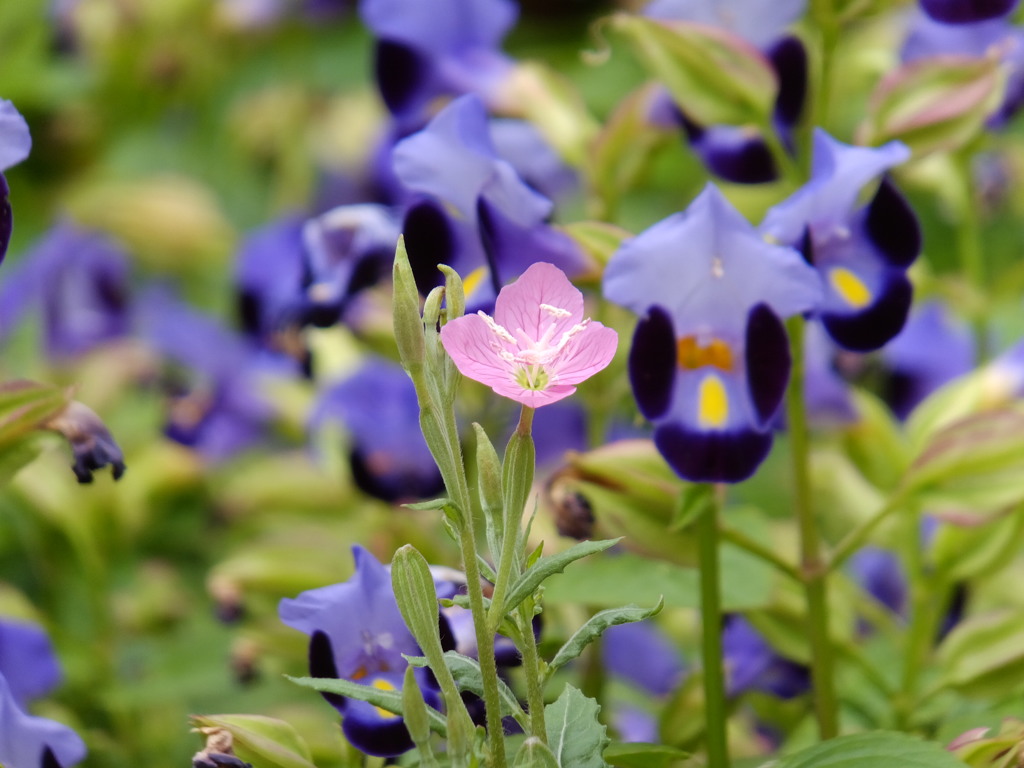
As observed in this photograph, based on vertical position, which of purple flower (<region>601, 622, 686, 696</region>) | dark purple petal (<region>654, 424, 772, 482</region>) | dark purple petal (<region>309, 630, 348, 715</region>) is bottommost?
purple flower (<region>601, 622, 686, 696</region>)

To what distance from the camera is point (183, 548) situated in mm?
1179

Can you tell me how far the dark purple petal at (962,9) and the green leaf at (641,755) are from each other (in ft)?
1.33

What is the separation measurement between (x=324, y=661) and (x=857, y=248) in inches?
12.6

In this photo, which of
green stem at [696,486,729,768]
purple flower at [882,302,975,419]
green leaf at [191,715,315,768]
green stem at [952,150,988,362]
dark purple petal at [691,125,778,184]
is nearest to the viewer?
green leaf at [191,715,315,768]

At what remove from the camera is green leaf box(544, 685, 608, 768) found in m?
0.44

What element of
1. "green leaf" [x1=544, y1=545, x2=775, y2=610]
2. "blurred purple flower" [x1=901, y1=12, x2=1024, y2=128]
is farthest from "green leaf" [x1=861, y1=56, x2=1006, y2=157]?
"green leaf" [x1=544, y1=545, x2=775, y2=610]

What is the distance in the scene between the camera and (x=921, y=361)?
110cm

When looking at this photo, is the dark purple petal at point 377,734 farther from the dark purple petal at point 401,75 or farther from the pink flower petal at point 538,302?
the dark purple petal at point 401,75

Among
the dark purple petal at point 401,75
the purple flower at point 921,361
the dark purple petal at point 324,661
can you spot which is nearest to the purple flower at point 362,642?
the dark purple petal at point 324,661

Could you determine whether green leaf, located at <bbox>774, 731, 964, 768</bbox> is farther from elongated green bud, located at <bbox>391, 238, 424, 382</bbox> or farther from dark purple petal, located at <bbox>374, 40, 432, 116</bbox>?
dark purple petal, located at <bbox>374, 40, 432, 116</bbox>

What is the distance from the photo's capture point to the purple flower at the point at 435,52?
2.75 ft

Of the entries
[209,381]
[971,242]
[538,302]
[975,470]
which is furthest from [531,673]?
[209,381]

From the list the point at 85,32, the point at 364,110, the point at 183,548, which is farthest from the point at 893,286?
the point at 85,32

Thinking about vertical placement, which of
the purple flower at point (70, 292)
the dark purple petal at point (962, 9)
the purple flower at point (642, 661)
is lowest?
the purple flower at point (642, 661)
